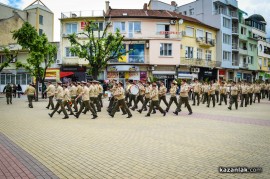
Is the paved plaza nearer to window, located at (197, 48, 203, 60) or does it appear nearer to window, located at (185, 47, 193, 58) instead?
window, located at (185, 47, 193, 58)

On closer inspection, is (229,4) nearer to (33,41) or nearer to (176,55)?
(176,55)

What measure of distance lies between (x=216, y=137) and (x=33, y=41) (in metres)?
23.8

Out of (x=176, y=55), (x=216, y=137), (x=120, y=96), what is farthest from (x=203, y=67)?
(x=216, y=137)

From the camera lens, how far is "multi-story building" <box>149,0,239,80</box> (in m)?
46.2

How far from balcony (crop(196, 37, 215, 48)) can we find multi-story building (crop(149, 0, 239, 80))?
7.96 feet

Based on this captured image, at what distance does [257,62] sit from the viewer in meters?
57.8

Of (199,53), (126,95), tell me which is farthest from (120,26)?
(126,95)

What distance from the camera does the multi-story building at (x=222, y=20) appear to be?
46.2m

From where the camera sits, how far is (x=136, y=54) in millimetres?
37719

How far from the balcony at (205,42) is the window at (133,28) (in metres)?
9.80

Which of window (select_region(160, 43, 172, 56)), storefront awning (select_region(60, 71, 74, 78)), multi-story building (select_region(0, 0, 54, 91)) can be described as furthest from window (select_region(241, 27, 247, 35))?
multi-story building (select_region(0, 0, 54, 91))

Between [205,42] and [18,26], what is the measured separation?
3065 centimetres

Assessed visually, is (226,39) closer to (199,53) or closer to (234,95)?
(199,53)

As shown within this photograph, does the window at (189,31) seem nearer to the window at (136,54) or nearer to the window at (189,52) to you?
the window at (189,52)
